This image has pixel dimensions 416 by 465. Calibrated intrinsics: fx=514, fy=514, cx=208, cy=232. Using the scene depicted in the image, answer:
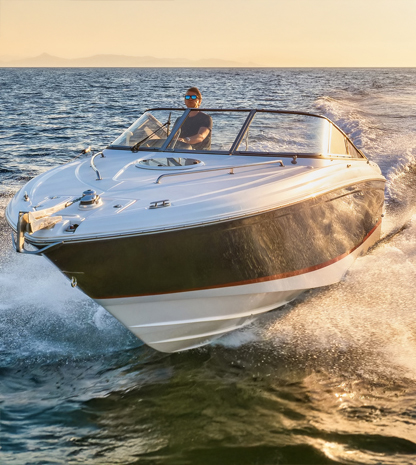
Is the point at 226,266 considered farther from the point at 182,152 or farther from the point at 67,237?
the point at 182,152

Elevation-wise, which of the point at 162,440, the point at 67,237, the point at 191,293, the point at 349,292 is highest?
the point at 67,237

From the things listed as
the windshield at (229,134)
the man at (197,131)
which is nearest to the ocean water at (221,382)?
the windshield at (229,134)

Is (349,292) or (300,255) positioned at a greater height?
(300,255)

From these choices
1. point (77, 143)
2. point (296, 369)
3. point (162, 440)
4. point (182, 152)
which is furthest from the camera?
point (77, 143)

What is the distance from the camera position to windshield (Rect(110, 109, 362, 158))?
522cm

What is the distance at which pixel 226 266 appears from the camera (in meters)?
3.97

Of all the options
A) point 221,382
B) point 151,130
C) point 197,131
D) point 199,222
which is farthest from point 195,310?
point 151,130

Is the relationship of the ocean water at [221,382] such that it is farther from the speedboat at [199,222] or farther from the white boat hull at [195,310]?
the speedboat at [199,222]

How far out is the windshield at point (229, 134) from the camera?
5223 mm

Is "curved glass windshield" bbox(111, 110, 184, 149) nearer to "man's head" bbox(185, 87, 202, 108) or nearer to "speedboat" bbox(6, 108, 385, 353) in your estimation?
"speedboat" bbox(6, 108, 385, 353)

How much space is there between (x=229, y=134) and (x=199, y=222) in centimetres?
184

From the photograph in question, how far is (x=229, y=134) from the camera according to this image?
5277 mm

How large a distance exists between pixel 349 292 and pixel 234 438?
105 inches

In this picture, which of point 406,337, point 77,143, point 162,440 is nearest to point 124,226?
point 162,440
